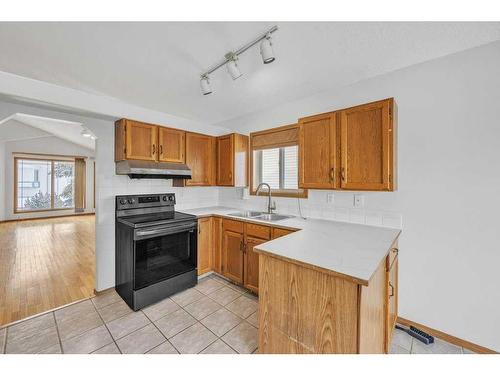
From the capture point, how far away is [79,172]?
26.6 feet

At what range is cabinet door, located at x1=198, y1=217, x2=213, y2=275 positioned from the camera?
111 inches

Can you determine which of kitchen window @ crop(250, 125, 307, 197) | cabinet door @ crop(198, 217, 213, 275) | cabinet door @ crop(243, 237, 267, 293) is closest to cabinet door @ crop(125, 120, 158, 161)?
cabinet door @ crop(198, 217, 213, 275)

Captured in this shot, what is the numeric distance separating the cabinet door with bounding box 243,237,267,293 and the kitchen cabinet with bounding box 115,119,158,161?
1642 mm

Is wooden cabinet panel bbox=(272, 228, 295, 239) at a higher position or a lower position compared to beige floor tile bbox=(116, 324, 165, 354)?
higher

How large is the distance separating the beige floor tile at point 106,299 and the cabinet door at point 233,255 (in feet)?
4.22

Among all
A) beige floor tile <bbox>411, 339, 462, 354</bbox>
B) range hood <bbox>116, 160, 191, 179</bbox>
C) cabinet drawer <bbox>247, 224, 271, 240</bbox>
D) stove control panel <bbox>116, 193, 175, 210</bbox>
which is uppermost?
range hood <bbox>116, 160, 191, 179</bbox>

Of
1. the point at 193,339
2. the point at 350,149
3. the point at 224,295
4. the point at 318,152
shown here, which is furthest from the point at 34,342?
the point at 350,149

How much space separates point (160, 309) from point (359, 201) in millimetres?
2412

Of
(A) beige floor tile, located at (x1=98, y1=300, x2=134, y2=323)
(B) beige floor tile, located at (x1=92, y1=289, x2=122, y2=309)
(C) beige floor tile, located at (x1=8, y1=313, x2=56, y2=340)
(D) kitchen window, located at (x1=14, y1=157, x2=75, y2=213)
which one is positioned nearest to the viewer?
(C) beige floor tile, located at (x1=8, y1=313, x2=56, y2=340)

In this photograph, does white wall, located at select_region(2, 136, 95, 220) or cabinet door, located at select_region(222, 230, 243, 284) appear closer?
cabinet door, located at select_region(222, 230, 243, 284)

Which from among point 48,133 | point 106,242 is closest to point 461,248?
point 106,242

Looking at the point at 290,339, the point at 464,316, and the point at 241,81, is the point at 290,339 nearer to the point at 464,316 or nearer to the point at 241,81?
the point at 464,316

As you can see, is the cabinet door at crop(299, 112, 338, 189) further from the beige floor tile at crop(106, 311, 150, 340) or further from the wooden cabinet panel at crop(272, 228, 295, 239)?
the beige floor tile at crop(106, 311, 150, 340)

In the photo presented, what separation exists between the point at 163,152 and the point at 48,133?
23.6 ft
